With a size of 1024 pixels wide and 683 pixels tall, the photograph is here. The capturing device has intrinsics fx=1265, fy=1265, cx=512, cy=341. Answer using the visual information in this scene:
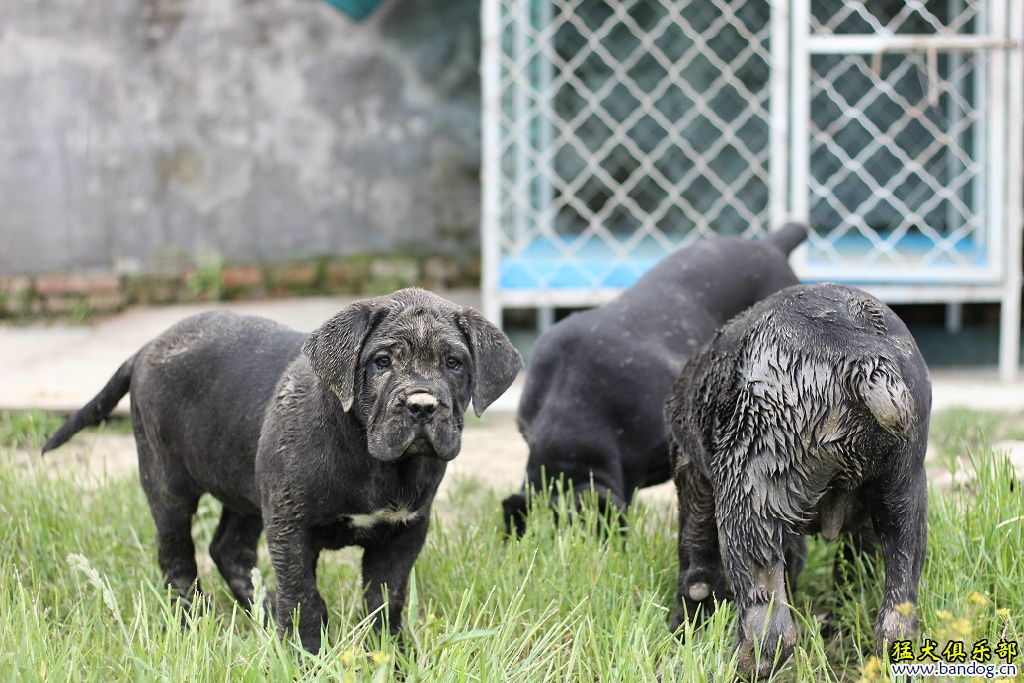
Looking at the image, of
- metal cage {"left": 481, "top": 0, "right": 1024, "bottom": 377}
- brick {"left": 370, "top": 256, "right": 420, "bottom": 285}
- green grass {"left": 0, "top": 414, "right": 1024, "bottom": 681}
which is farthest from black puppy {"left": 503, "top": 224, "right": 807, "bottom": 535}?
brick {"left": 370, "top": 256, "right": 420, "bottom": 285}

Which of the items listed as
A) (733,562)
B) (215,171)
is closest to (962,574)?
(733,562)

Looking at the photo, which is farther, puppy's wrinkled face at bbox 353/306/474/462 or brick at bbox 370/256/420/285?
brick at bbox 370/256/420/285

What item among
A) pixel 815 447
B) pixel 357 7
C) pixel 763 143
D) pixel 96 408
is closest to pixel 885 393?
pixel 815 447

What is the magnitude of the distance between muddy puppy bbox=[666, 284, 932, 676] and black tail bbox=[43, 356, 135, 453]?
1972 millimetres

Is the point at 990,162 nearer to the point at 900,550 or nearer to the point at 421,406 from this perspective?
the point at 900,550

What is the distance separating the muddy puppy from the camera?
3039 mm

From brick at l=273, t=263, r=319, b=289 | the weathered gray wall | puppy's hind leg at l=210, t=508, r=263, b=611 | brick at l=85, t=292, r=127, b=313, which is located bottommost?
puppy's hind leg at l=210, t=508, r=263, b=611

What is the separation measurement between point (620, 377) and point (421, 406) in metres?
1.82

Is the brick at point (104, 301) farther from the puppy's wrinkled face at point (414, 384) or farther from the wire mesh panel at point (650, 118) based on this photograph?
the puppy's wrinkled face at point (414, 384)

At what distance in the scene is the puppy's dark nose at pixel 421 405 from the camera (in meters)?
3.13

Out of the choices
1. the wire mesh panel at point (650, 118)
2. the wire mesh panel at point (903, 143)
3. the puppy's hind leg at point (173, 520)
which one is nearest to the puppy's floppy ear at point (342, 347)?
the puppy's hind leg at point (173, 520)

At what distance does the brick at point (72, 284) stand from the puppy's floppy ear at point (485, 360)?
5.78 metres

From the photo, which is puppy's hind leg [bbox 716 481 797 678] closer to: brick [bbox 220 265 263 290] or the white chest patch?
the white chest patch

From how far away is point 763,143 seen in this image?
9758 millimetres
